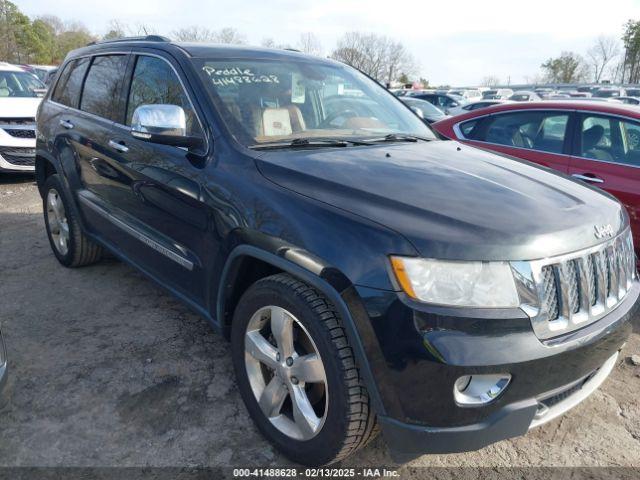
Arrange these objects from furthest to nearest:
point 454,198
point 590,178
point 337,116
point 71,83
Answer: point 590,178
point 71,83
point 337,116
point 454,198

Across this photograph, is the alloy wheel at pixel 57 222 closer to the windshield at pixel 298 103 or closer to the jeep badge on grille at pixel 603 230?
the windshield at pixel 298 103

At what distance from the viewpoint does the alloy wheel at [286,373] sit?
6.96ft

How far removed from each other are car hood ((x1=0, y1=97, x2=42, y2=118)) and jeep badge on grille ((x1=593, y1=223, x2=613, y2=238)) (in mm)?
8291

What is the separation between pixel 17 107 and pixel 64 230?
16.4 ft

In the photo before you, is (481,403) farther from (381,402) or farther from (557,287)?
(557,287)

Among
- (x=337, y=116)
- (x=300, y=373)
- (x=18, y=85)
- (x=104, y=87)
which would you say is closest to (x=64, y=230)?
(x=104, y=87)

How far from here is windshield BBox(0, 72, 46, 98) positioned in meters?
9.14

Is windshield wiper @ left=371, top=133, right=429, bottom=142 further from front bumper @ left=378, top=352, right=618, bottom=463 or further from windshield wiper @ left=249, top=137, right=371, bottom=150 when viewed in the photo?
front bumper @ left=378, top=352, right=618, bottom=463

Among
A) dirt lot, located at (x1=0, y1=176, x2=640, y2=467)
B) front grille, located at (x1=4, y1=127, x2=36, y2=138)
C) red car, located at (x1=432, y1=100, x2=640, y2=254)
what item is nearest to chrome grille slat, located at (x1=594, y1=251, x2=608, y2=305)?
dirt lot, located at (x1=0, y1=176, x2=640, y2=467)

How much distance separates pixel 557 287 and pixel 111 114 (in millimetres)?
2989

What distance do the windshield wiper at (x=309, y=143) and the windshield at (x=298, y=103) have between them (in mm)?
38

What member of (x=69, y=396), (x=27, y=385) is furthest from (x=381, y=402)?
(x=27, y=385)

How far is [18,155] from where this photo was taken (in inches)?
306

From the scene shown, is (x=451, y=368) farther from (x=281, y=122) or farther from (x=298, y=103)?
(x=298, y=103)
